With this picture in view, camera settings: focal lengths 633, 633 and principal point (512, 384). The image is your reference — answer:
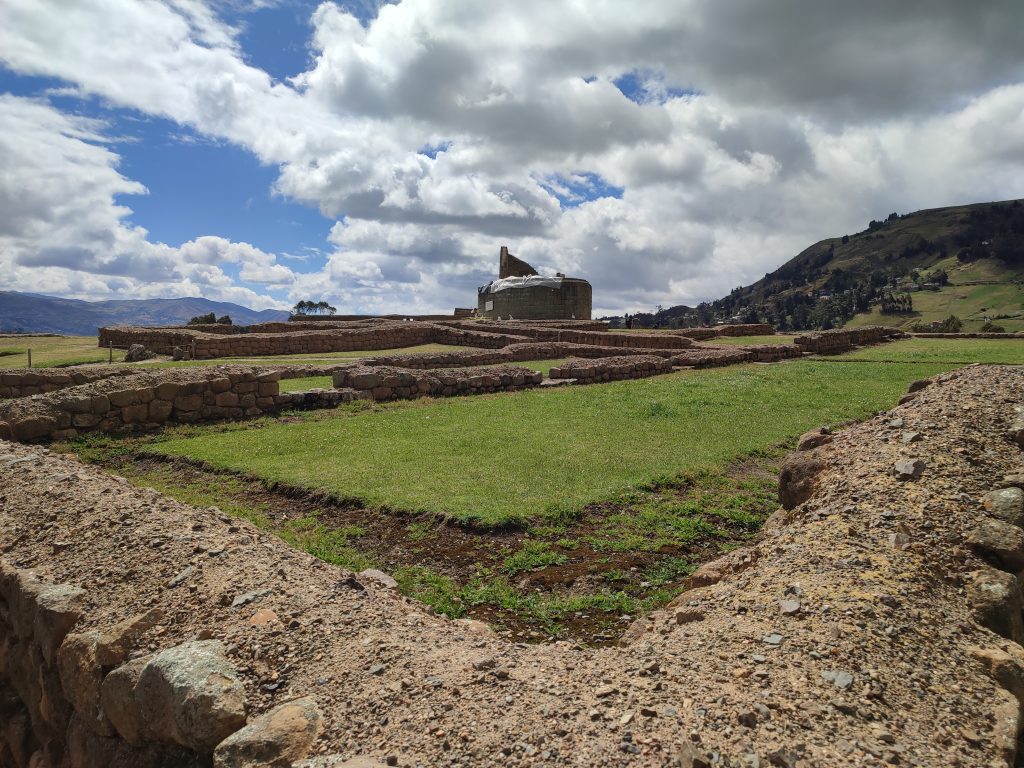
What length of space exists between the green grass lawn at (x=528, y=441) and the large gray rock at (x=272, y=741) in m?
3.94

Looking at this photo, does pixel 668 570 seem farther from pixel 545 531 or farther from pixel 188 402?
pixel 188 402

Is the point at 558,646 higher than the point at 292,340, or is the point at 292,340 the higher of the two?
the point at 292,340

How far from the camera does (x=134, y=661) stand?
383 centimetres

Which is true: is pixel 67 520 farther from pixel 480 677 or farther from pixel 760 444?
pixel 760 444

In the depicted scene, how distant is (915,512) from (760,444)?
225 inches

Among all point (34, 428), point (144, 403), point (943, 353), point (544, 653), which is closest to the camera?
point (544, 653)

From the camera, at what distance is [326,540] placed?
6.82 m

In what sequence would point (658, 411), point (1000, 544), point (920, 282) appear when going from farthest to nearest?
point (920, 282)
point (658, 411)
point (1000, 544)

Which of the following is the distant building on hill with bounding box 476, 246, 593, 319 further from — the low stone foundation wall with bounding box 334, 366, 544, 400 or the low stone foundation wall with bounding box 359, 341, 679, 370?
the low stone foundation wall with bounding box 334, 366, 544, 400

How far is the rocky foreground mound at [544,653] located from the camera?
9.54 feet

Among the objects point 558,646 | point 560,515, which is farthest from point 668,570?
point 558,646

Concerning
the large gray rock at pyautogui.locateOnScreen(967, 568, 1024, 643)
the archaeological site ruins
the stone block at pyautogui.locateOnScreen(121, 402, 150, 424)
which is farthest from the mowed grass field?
the large gray rock at pyautogui.locateOnScreen(967, 568, 1024, 643)

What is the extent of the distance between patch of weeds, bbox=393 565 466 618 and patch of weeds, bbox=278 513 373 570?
0.48 m

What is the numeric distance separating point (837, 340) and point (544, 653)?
90.3 feet
